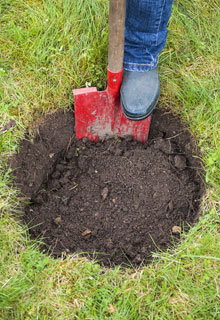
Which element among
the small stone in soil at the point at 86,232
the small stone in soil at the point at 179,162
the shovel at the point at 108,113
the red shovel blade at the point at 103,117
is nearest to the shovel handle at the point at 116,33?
the shovel at the point at 108,113

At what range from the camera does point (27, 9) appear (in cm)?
247

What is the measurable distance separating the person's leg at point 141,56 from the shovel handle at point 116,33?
0.16 meters

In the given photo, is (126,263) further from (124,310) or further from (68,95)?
(68,95)

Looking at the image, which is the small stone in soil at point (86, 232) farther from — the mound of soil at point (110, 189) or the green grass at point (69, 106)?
the green grass at point (69, 106)

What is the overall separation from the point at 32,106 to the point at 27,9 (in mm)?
807

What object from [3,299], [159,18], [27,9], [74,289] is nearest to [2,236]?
[3,299]

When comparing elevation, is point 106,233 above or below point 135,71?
below

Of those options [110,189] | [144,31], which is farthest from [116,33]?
[110,189]

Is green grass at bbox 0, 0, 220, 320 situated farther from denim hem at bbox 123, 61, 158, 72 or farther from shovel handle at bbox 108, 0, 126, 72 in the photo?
shovel handle at bbox 108, 0, 126, 72

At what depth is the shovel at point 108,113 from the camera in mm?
1945

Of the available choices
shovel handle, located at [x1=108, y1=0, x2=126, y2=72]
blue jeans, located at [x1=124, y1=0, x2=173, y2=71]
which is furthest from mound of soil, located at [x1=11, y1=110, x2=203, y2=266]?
shovel handle, located at [x1=108, y1=0, x2=126, y2=72]

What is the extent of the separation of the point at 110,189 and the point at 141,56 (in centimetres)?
87

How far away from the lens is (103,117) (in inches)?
87.7

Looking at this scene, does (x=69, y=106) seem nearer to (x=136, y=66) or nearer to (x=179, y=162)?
(x=136, y=66)
